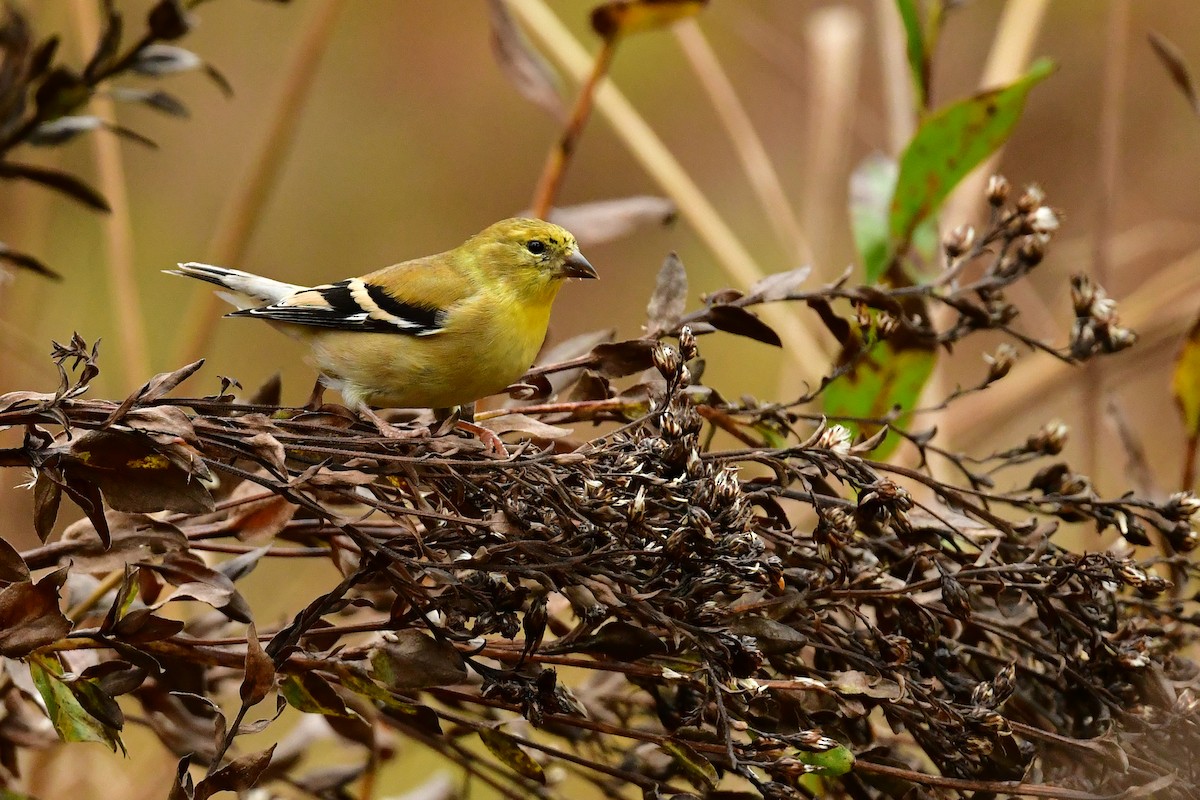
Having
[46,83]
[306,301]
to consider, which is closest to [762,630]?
[306,301]

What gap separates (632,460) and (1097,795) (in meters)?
0.60

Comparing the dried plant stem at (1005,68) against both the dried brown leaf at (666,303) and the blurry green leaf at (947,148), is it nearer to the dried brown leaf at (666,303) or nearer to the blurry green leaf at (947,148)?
the blurry green leaf at (947,148)

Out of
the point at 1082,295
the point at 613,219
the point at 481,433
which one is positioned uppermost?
the point at 613,219

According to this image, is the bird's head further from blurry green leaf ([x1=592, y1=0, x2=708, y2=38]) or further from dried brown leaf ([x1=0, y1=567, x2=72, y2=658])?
dried brown leaf ([x1=0, y1=567, x2=72, y2=658])

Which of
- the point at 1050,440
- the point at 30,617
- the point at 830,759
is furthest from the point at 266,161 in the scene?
the point at 830,759

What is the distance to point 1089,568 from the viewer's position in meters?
1.29

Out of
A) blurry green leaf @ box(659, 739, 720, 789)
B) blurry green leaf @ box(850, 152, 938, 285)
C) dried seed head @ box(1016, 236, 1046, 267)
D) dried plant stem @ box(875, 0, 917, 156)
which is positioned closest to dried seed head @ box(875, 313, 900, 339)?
dried seed head @ box(1016, 236, 1046, 267)

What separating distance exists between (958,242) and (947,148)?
0.35 m

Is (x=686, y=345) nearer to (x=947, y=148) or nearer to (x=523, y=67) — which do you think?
(x=947, y=148)

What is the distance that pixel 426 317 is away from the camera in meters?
2.18

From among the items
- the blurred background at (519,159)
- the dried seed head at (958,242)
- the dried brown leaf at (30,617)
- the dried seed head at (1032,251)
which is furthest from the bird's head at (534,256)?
the blurred background at (519,159)

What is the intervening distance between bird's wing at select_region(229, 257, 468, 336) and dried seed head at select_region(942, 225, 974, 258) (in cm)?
93

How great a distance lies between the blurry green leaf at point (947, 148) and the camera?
6.26ft

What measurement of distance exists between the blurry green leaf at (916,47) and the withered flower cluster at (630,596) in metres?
0.82
